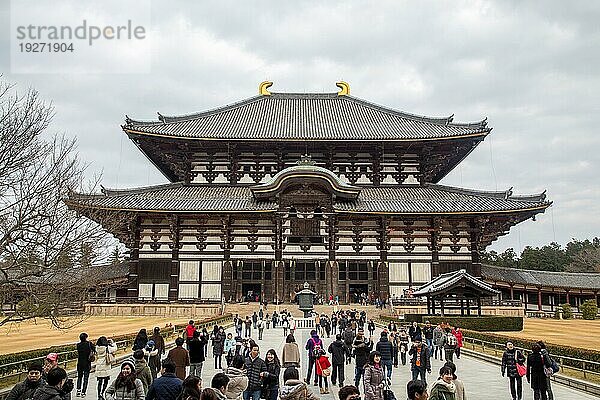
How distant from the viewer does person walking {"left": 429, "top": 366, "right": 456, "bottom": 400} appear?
7.90 meters

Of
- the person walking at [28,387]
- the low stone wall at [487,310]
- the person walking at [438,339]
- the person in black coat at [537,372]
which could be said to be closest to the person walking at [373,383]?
the person in black coat at [537,372]

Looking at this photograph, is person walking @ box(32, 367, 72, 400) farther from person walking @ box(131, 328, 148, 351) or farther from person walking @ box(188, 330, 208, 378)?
person walking @ box(131, 328, 148, 351)

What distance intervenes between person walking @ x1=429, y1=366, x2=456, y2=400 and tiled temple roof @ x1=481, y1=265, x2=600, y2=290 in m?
43.9

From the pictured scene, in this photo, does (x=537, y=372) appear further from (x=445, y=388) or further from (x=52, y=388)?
(x=52, y=388)

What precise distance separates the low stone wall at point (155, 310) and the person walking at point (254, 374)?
30063mm

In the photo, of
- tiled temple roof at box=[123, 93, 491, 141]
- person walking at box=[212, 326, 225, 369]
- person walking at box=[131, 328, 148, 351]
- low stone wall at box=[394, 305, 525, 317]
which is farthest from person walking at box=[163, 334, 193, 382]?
tiled temple roof at box=[123, 93, 491, 141]

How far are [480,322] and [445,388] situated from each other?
982 inches

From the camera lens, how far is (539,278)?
5456cm

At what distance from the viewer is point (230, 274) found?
44.5m

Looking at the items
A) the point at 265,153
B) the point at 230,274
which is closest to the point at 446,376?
the point at 230,274

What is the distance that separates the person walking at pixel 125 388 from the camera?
8406 mm

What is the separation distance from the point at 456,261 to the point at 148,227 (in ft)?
82.4

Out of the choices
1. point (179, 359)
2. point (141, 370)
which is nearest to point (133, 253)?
point (179, 359)

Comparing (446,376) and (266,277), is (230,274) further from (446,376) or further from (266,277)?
(446,376)
